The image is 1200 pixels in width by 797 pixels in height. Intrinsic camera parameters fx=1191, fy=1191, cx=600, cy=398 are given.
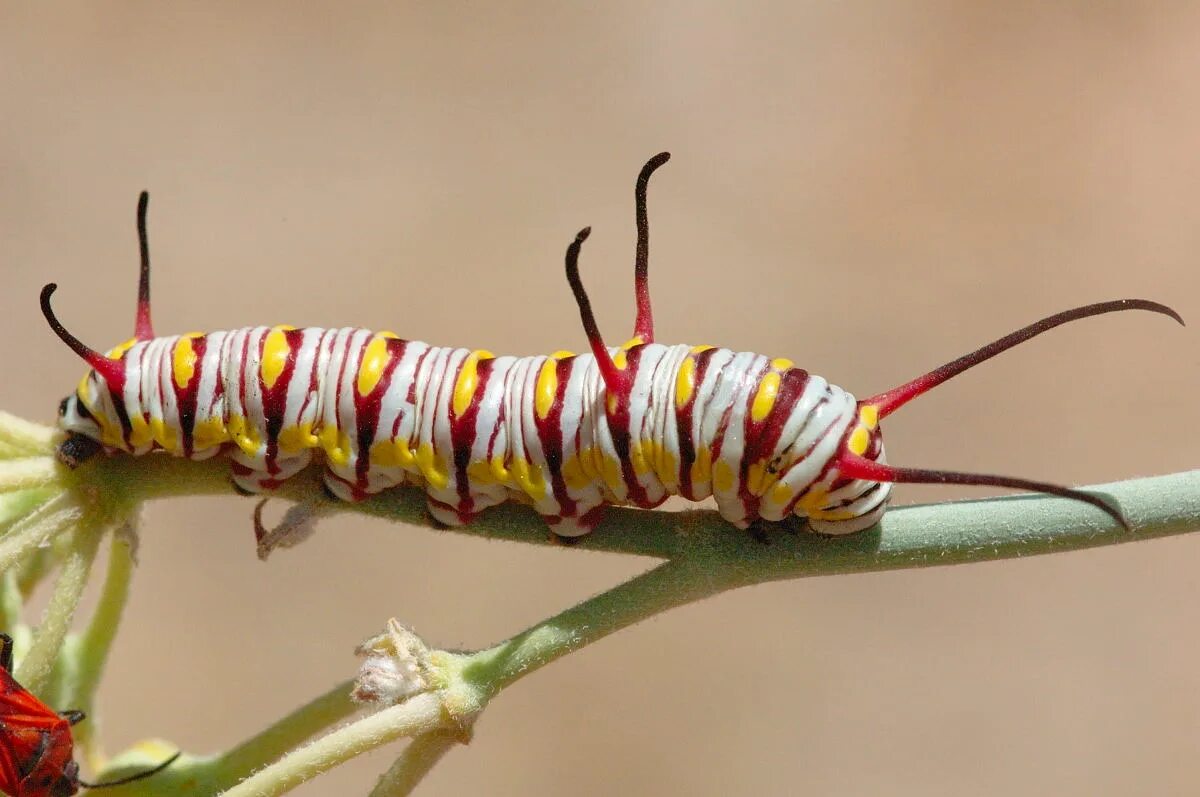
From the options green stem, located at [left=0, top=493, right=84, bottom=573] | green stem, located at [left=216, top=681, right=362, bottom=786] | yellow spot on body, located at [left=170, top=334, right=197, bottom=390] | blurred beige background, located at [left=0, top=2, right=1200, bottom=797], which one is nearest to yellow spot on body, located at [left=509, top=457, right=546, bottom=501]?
green stem, located at [left=216, top=681, right=362, bottom=786]

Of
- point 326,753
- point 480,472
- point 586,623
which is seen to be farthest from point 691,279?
point 326,753

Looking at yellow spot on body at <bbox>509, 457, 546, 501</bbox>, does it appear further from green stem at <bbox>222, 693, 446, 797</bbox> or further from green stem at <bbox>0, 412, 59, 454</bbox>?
green stem at <bbox>0, 412, 59, 454</bbox>

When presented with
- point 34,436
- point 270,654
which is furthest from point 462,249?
point 34,436

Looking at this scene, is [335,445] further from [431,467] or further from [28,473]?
[28,473]

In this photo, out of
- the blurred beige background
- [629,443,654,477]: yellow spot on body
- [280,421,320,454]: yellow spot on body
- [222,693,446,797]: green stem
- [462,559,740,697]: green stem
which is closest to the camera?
[222,693,446,797]: green stem

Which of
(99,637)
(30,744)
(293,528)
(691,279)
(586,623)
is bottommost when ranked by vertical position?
(30,744)

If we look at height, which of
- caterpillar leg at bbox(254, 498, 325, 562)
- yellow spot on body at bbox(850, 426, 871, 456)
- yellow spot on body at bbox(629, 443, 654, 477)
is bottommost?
caterpillar leg at bbox(254, 498, 325, 562)
